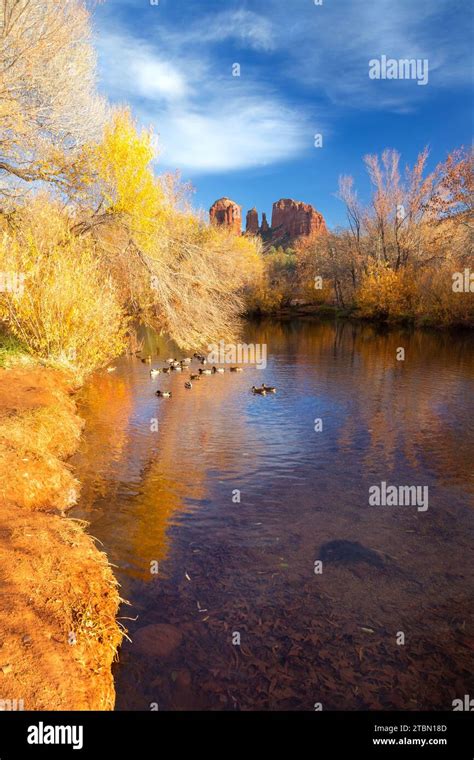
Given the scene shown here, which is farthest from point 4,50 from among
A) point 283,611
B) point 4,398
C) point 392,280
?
point 392,280

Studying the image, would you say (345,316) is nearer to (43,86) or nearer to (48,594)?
(43,86)

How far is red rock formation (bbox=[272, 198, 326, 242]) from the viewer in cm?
18950

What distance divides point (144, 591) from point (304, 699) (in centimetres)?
274

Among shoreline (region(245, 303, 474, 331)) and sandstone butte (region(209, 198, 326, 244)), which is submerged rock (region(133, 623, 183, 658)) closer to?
shoreline (region(245, 303, 474, 331))

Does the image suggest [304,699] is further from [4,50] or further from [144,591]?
[4,50]

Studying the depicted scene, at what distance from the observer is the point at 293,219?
191875mm

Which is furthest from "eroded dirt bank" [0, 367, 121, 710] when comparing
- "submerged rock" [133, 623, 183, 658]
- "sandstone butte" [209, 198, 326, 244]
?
"sandstone butte" [209, 198, 326, 244]

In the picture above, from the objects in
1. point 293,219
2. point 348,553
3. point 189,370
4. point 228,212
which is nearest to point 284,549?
point 348,553

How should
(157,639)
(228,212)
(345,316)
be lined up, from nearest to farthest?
1. (157,639)
2. (345,316)
3. (228,212)

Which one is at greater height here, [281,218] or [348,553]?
[281,218]

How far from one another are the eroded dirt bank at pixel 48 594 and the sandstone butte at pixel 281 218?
186145 millimetres

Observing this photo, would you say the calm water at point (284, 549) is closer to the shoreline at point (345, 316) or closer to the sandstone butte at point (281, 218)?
the shoreline at point (345, 316)

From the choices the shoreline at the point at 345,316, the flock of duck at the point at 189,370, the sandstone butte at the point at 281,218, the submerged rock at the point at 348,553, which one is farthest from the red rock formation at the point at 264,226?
the submerged rock at the point at 348,553

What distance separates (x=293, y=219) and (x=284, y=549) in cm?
19890
